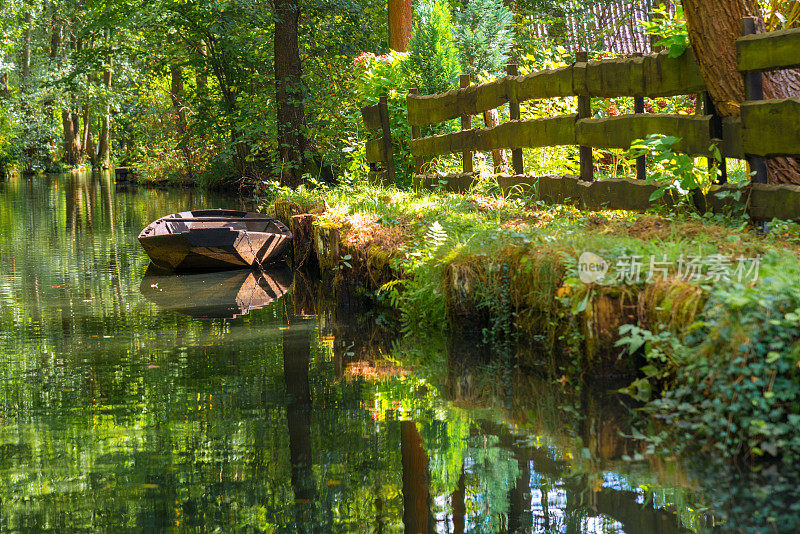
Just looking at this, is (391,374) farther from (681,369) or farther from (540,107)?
(540,107)

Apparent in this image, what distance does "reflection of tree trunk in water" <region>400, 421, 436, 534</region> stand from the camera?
11.3ft

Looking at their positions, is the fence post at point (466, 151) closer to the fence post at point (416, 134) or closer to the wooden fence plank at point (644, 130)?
the fence post at point (416, 134)

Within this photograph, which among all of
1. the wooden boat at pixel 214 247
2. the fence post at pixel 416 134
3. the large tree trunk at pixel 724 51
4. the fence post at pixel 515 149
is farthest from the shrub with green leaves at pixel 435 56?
the large tree trunk at pixel 724 51

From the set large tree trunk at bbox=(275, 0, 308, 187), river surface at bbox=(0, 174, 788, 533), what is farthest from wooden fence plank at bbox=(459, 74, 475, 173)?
large tree trunk at bbox=(275, 0, 308, 187)

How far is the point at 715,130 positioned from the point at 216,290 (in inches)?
220

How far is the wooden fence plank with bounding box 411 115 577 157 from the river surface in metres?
2.57

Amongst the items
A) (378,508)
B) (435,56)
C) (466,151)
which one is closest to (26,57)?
(435,56)

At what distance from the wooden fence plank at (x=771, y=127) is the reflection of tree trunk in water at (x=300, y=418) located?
11.4ft

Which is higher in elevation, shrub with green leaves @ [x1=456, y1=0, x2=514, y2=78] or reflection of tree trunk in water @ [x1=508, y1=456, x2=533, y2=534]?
shrub with green leaves @ [x1=456, y1=0, x2=514, y2=78]

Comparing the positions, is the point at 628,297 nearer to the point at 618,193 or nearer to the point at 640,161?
the point at 618,193

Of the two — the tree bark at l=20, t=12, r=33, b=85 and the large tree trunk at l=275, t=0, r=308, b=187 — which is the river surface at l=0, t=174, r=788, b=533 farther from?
the tree bark at l=20, t=12, r=33, b=85

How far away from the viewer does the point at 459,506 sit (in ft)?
11.8

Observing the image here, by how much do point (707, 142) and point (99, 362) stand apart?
472 cm

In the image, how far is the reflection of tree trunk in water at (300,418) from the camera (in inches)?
142
